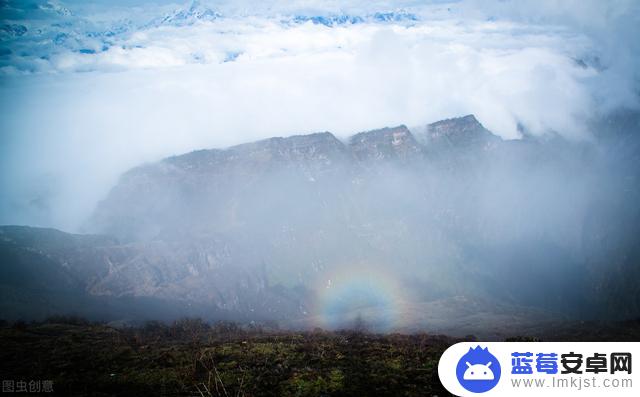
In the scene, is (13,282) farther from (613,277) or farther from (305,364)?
(613,277)

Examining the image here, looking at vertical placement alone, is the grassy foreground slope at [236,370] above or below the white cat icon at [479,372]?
below

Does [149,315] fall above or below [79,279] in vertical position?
below

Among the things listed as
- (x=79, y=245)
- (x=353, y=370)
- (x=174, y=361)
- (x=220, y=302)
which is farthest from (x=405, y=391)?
(x=79, y=245)

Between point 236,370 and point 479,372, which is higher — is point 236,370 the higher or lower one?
the lower one

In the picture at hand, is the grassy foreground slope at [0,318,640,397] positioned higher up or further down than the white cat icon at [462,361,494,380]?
further down

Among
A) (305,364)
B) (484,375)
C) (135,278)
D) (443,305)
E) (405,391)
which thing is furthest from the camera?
(135,278)

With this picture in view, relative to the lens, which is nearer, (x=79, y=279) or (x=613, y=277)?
(x=79, y=279)

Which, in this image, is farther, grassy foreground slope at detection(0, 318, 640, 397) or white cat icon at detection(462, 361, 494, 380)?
grassy foreground slope at detection(0, 318, 640, 397)

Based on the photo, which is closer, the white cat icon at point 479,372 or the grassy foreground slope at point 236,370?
the white cat icon at point 479,372
